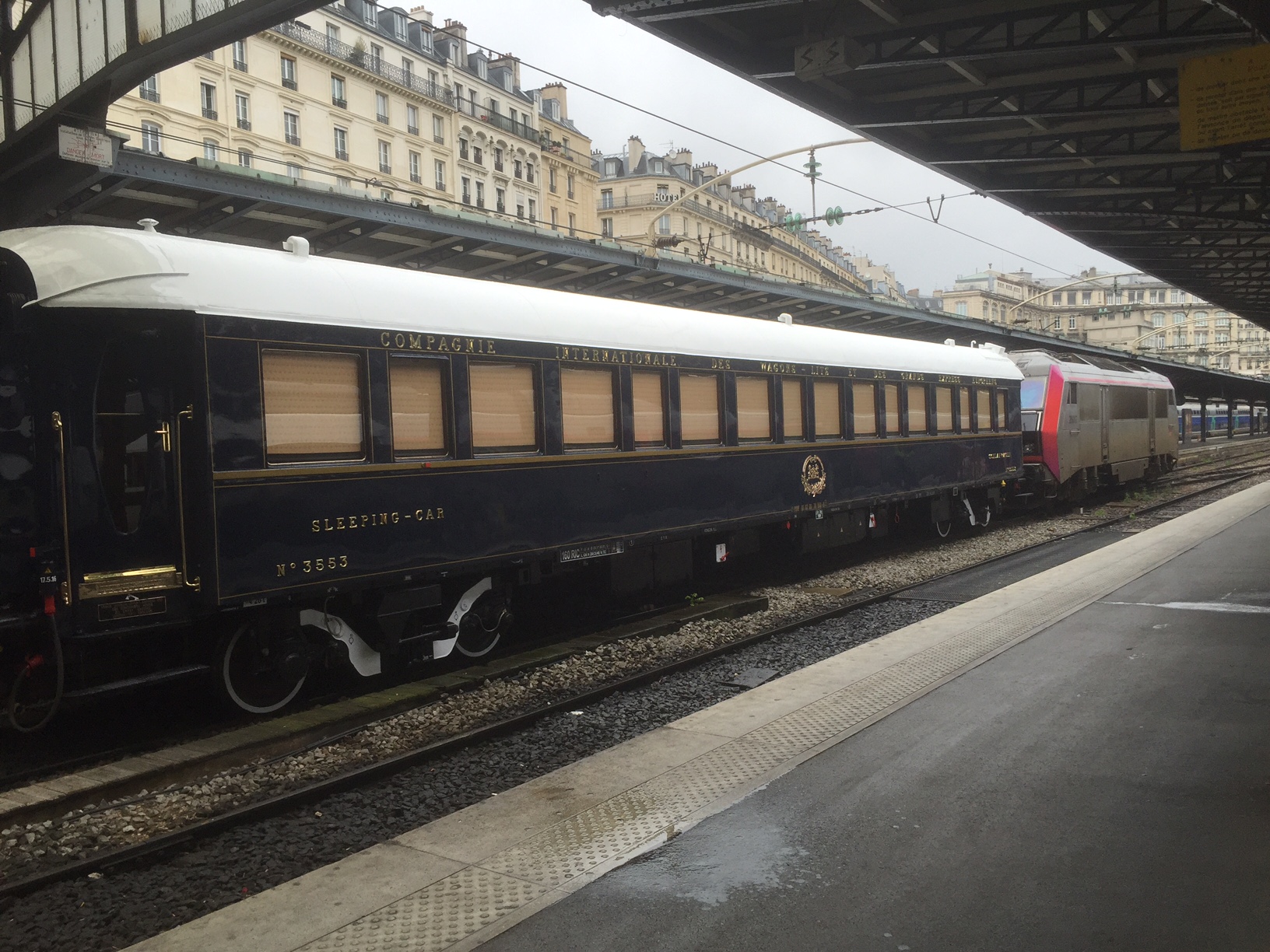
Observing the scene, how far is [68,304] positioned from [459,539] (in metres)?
3.44

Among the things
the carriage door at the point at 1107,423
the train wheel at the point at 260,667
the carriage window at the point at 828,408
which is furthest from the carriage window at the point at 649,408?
the carriage door at the point at 1107,423

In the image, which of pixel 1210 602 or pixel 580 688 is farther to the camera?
pixel 1210 602

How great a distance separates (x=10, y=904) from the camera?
4812mm

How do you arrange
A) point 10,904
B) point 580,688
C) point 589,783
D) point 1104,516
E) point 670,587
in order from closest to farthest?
point 10,904 < point 589,783 < point 580,688 < point 670,587 < point 1104,516

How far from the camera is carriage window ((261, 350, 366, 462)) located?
24.5ft

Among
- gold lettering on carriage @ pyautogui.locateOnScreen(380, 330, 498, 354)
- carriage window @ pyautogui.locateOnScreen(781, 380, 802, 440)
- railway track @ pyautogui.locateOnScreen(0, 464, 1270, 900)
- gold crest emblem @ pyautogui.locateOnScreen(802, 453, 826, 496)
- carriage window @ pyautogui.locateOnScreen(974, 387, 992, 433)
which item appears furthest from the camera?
carriage window @ pyautogui.locateOnScreen(974, 387, 992, 433)

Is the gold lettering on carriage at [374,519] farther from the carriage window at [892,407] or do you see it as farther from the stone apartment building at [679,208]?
the stone apartment building at [679,208]

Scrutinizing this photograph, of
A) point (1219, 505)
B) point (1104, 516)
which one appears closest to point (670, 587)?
point (1104, 516)

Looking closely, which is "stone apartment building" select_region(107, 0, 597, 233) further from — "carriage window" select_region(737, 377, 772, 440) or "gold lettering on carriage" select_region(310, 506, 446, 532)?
"gold lettering on carriage" select_region(310, 506, 446, 532)

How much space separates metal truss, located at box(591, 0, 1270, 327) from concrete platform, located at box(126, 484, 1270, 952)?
638 centimetres

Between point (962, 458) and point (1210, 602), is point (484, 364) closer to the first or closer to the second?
point (1210, 602)

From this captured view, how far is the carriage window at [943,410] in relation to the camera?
1719 centimetres

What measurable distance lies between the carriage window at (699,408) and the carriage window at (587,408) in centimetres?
120

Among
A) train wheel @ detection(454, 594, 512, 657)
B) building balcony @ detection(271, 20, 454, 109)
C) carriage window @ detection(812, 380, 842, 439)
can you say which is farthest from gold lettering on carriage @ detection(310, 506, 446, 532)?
building balcony @ detection(271, 20, 454, 109)
